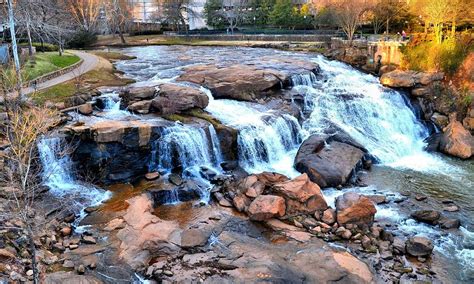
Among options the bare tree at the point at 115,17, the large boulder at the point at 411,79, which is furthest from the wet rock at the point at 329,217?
the bare tree at the point at 115,17

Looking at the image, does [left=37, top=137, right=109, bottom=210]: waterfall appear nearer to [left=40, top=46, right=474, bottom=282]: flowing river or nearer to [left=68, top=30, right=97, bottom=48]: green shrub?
[left=40, top=46, right=474, bottom=282]: flowing river

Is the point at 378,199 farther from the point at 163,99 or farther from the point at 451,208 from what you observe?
the point at 163,99

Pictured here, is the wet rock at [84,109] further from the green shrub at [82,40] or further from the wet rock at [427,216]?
the green shrub at [82,40]

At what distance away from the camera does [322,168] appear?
58.9 feet

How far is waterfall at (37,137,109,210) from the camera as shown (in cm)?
1548

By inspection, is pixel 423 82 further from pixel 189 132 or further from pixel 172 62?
pixel 172 62

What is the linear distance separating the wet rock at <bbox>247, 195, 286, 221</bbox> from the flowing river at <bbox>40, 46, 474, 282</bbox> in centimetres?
253

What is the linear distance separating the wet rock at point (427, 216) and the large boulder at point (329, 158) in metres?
3.47

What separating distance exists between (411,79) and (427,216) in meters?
13.8

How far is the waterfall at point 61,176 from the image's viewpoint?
50.8 ft

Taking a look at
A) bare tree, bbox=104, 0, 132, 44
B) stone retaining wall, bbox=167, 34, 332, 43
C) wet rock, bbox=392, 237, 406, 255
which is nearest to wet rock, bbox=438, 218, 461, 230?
wet rock, bbox=392, 237, 406, 255

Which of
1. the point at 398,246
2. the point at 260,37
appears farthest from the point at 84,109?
the point at 260,37

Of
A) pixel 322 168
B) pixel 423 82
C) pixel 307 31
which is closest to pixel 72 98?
pixel 322 168

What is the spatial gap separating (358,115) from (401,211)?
9.30 m
